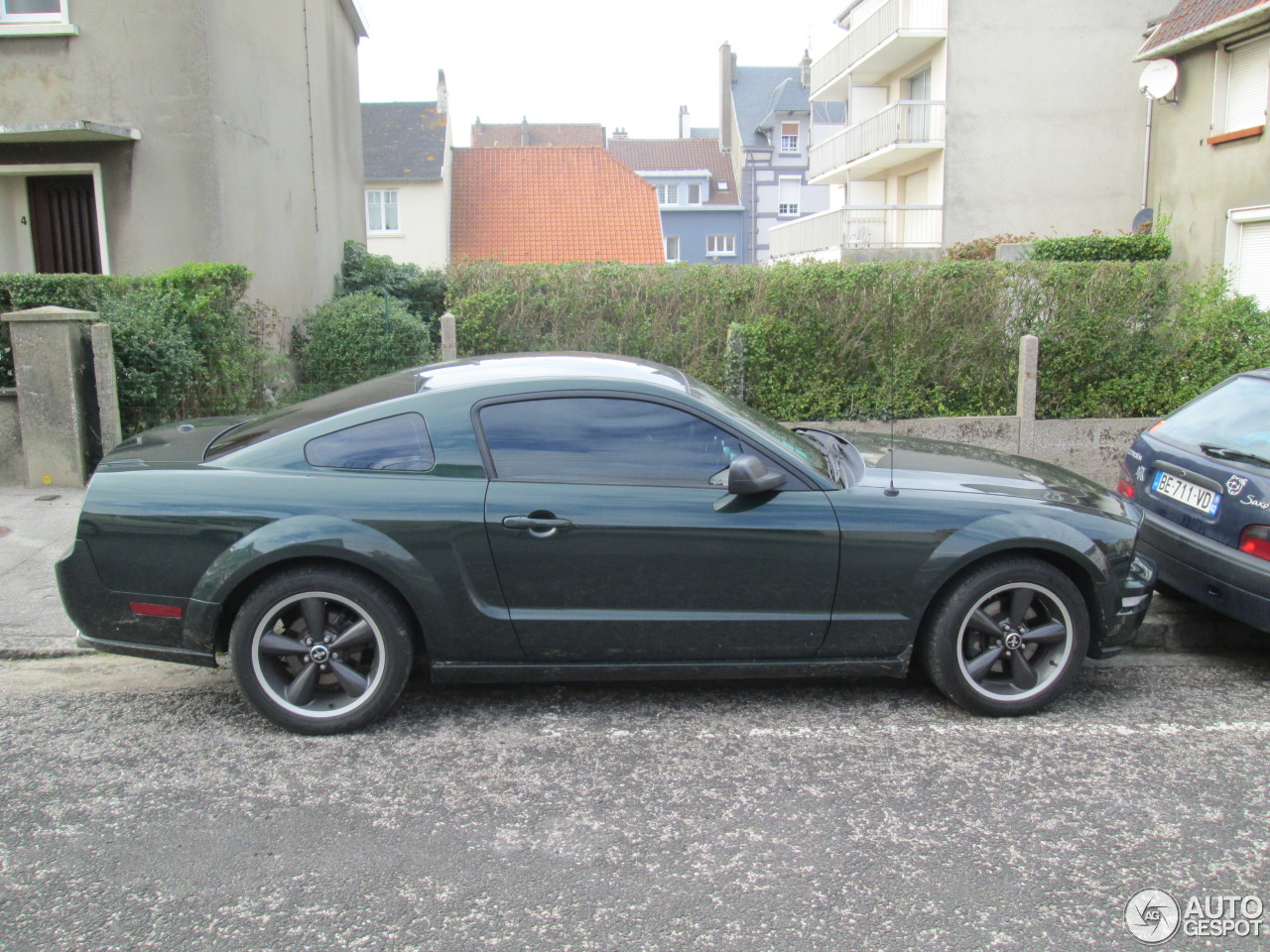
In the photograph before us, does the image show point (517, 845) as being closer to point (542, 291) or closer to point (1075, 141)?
point (542, 291)

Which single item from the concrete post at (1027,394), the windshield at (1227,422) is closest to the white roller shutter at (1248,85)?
the concrete post at (1027,394)

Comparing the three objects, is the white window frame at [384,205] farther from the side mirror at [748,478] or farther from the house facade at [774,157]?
the side mirror at [748,478]

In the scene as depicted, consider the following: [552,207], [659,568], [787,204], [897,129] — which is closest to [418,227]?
[552,207]

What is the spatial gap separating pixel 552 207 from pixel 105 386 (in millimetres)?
28570

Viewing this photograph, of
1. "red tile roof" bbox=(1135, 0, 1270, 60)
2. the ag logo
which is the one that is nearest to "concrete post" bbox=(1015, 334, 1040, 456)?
the ag logo

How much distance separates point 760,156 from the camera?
5922cm

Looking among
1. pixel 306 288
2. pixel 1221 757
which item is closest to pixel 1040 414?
pixel 1221 757

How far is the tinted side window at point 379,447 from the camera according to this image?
4.21 meters

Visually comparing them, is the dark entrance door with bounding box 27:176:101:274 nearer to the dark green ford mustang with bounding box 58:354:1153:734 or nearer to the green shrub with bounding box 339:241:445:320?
the green shrub with bounding box 339:241:445:320

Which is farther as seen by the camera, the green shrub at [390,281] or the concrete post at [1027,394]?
the green shrub at [390,281]

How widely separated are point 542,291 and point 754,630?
6094mm

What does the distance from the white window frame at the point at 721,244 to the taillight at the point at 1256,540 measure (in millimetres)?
54883

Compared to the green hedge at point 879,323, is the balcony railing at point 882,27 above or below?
above

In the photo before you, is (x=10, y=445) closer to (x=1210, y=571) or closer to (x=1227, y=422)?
(x=1210, y=571)
